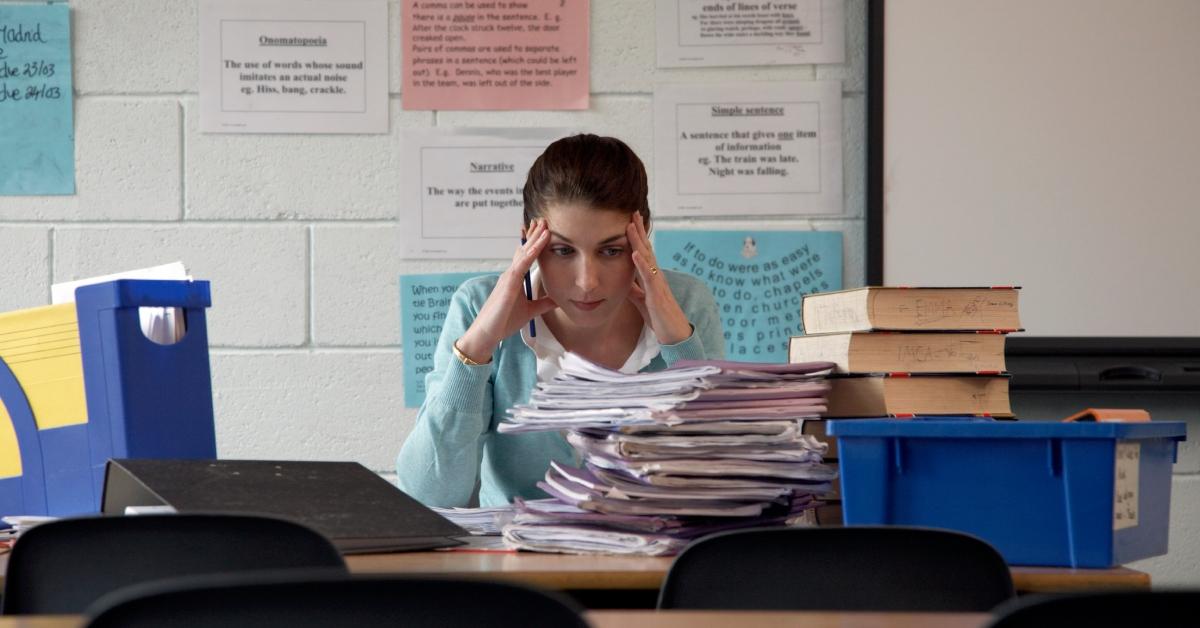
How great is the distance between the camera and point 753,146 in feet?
9.19

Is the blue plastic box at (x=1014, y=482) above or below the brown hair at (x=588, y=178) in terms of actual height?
below

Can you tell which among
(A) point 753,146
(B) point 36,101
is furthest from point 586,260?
(B) point 36,101

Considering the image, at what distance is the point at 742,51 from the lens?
2.81 m

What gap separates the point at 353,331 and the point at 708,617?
6.56ft

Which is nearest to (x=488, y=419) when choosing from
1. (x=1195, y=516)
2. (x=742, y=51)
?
(x=742, y=51)

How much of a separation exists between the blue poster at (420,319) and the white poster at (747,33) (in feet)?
2.31

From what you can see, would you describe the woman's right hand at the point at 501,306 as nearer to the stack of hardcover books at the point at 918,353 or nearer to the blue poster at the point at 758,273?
the stack of hardcover books at the point at 918,353

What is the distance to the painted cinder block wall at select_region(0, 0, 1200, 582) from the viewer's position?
2.81 metres

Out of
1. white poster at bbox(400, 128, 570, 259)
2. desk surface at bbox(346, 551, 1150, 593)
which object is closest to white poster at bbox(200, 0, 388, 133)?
white poster at bbox(400, 128, 570, 259)

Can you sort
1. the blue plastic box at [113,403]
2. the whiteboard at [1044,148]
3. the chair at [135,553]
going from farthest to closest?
the whiteboard at [1044,148] < the blue plastic box at [113,403] < the chair at [135,553]

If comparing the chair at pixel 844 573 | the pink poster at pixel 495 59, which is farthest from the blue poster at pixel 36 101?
the chair at pixel 844 573

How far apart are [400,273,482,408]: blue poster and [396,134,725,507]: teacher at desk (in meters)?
0.56

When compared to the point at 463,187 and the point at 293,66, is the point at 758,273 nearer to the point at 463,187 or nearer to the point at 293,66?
the point at 463,187

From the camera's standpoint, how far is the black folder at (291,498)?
56.1 inches
